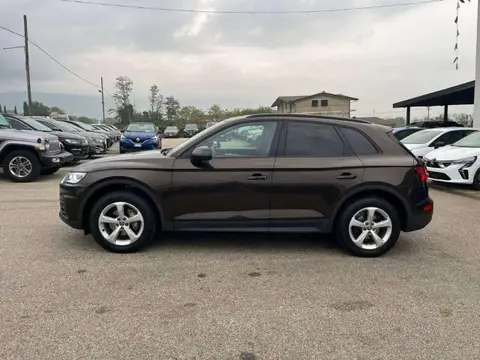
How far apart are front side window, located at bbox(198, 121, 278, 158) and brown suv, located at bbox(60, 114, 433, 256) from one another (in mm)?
12

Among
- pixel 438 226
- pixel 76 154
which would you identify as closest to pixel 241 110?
pixel 76 154

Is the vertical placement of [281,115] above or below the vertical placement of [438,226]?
above

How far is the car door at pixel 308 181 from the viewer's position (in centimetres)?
473

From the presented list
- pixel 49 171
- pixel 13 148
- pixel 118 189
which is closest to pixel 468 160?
pixel 118 189

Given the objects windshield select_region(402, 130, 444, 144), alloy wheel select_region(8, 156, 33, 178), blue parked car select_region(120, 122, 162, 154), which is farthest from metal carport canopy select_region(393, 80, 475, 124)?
alloy wheel select_region(8, 156, 33, 178)

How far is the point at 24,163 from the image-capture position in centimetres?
1033

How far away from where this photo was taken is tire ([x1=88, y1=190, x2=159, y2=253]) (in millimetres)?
4766

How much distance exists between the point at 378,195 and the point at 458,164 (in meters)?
5.93

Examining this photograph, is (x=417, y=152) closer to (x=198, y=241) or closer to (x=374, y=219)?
(x=374, y=219)

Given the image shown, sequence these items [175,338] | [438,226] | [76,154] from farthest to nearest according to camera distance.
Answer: [76,154] < [438,226] < [175,338]

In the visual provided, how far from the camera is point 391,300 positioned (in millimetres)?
3701

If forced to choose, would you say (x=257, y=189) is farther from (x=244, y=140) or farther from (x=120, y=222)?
(x=120, y=222)

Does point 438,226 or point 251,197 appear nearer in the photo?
point 251,197

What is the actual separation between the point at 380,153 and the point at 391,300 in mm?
1816
